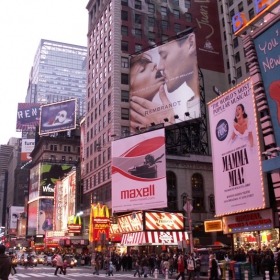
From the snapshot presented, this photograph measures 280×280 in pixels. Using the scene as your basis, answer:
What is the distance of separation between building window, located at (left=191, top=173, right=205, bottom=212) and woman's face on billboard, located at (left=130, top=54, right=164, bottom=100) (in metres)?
14.0

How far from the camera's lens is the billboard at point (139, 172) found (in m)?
49.8

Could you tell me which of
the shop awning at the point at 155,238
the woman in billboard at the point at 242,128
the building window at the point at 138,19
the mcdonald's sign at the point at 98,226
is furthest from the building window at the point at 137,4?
the woman in billboard at the point at 242,128

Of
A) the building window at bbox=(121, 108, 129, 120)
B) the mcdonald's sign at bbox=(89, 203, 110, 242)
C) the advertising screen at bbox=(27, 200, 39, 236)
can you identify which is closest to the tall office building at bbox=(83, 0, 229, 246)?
the building window at bbox=(121, 108, 129, 120)

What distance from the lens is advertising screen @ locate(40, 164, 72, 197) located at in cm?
11282

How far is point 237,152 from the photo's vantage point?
1396 inches

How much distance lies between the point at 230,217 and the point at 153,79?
30632mm

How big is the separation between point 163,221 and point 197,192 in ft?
28.8

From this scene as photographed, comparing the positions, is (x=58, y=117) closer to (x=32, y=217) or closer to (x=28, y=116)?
(x=32, y=217)

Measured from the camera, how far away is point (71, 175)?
84250mm

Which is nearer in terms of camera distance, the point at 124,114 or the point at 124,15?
the point at 124,114

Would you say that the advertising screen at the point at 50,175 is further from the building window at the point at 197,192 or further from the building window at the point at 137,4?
the building window at the point at 197,192

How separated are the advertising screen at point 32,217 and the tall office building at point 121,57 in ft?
144

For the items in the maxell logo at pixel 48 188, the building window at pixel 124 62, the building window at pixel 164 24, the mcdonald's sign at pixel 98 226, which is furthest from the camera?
the maxell logo at pixel 48 188

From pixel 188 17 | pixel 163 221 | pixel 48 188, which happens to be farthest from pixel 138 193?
pixel 48 188
